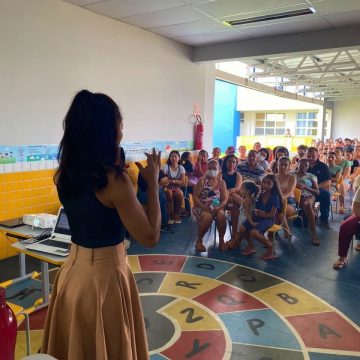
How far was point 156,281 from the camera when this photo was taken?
3.65m

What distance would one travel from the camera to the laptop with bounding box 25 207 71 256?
8.49 ft

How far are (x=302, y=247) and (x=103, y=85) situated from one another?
12.2ft

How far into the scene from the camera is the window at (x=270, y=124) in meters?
20.5

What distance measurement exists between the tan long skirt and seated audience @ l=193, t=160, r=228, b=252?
10.6 feet

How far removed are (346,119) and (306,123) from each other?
92.9 inches

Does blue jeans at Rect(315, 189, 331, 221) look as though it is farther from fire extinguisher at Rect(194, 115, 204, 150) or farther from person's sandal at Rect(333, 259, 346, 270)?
fire extinguisher at Rect(194, 115, 204, 150)

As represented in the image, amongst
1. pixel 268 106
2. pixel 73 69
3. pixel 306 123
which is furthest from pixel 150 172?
pixel 306 123

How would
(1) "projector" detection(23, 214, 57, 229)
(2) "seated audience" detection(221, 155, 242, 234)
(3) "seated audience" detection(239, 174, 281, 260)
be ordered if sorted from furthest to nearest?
(2) "seated audience" detection(221, 155, 242, 234) < (3) "seated audience" detection(239, 174, 281, 260) < (1) "projector" detection(23, 214, 57, 229)

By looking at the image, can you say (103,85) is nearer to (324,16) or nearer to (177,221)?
(177,221)

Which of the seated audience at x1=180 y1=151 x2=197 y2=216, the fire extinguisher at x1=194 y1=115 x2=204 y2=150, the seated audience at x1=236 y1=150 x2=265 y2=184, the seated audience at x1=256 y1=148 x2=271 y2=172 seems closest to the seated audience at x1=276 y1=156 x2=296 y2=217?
the seated audience at x1=236 y1=150 x2=265 y2=184

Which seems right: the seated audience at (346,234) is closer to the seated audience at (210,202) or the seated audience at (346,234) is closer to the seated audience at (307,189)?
the seated audience at (307,189)

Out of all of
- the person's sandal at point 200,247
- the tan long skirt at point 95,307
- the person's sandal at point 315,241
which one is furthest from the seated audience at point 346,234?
the tan long skirt at point 95,307

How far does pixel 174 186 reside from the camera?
19.6 ft

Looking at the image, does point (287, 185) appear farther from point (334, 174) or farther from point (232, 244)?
point (334, 174)
